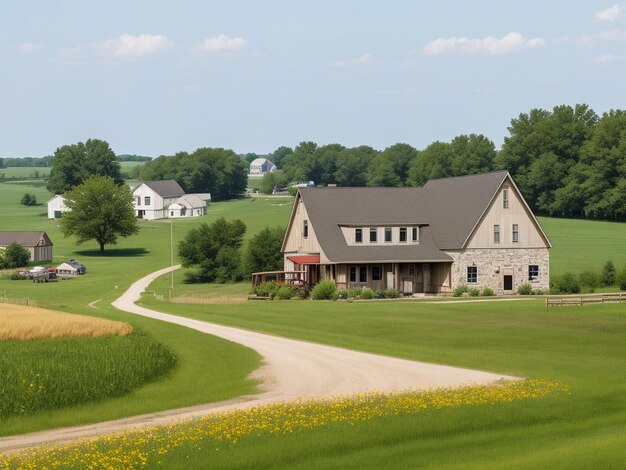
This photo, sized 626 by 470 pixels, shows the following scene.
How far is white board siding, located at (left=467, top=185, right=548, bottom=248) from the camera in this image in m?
87.1

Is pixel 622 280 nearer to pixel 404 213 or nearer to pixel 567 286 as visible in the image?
pixel 567 286

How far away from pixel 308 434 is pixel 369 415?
2.73 meters

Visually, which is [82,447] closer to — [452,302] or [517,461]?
[517,461]

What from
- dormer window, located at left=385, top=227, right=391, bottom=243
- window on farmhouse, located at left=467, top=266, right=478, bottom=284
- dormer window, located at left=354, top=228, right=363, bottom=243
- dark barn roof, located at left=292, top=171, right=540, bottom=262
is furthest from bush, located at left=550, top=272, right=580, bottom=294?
dormer window, located at left=354, top=228, right=363, bottom=243

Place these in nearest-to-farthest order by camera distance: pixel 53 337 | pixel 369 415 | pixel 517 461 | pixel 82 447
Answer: pixel 517 461, pixel 82 447, pixel 369 415, pixel 53 337

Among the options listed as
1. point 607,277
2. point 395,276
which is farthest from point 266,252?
point 607,277

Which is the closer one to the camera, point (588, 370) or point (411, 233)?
point (588, 370)

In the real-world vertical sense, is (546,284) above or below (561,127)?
below

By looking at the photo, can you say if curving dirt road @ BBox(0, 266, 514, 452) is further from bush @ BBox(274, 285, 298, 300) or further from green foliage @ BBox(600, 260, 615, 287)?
green foliage @ BBox(600, 260, 615, 287)

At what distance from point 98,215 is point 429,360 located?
108154 mm

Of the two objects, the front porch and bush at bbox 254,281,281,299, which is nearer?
bush at bbox 254,281,281,299

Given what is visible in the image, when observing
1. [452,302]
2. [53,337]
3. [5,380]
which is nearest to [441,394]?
[5,380]

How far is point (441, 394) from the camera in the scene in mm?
31422

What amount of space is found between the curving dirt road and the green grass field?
3.49 feet
